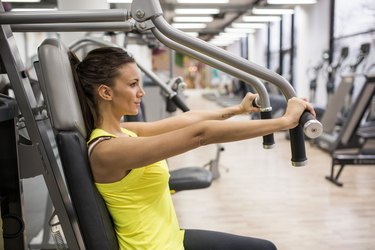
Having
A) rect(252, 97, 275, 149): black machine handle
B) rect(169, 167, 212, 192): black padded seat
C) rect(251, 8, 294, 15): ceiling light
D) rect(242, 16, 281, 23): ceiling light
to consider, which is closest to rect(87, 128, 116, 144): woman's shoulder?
rect(252, 97, 275, 149): black machine handle

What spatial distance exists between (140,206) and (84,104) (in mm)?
360

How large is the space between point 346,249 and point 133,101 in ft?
6.82

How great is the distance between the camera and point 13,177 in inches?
48.3

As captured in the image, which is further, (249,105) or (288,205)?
(288,205)

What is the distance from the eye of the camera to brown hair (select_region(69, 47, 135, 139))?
119 cm

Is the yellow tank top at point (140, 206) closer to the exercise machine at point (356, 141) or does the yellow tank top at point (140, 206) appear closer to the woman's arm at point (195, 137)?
the woman's arm at point (195, 137)

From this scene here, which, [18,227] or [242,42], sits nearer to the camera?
[18,227]

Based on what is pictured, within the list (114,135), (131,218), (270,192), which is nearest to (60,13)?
(114,135)

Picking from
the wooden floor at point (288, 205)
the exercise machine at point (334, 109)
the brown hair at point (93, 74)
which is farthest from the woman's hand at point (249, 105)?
the exercise machine at point (334, 109)

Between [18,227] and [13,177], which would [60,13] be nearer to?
[13,177]

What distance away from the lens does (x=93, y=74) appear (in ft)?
3.94

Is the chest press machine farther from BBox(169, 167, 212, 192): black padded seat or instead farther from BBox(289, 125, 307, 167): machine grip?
BBox(169, 167, 212, 192): black padded seat

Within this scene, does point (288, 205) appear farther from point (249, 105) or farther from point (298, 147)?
point (298, 147)

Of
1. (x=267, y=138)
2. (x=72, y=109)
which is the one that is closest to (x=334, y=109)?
(x=267, y=138)
